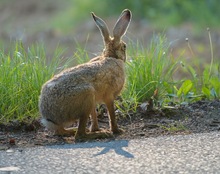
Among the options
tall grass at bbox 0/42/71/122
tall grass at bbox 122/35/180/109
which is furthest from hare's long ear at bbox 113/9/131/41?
tall grass at bbox 0/42/71/122

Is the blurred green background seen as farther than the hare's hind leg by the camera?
Yes

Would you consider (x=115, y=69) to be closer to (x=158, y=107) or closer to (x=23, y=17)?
(x=158, y=107)

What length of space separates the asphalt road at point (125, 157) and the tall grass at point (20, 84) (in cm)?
108

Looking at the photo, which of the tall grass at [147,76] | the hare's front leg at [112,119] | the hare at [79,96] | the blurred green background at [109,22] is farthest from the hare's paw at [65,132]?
the blurred green background at [109,22]

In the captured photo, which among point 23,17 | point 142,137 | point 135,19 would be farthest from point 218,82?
point 23,17

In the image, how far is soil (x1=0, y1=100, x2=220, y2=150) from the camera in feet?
23.8

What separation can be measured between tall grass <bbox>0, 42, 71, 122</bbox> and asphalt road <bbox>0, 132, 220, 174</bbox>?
3.55 ft

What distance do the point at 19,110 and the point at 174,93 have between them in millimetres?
1836

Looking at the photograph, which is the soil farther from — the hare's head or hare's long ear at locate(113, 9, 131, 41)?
hare's long ear at locate(113, 9, 131, 41)

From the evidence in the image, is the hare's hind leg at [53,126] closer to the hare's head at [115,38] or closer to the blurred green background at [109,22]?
the hare's head at [115,38]

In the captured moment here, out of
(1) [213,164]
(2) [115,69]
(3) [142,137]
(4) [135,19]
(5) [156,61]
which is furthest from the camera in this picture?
(4) [135,19]

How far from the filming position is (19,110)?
311 inches

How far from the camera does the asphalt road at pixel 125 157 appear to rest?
6.14 metres

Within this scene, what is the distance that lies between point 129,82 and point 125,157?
2.02 metres
